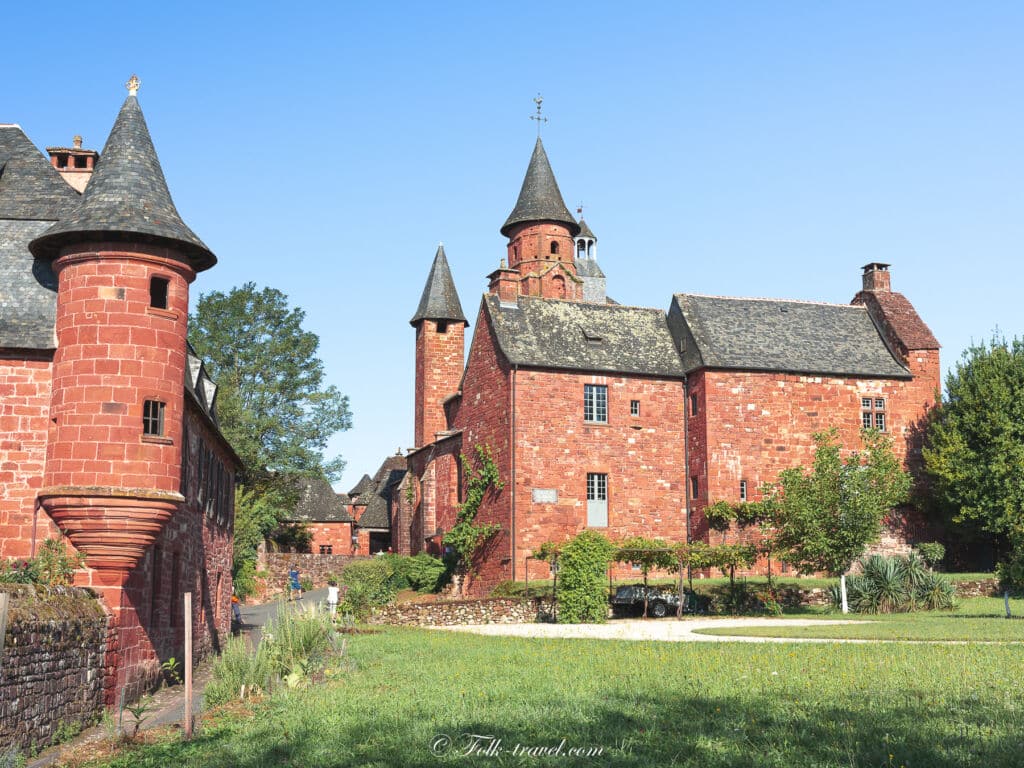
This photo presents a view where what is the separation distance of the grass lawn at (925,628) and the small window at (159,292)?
45.8 ft

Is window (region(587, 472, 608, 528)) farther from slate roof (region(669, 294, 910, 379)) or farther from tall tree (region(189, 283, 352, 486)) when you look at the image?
tall tree (region(189, 283, 352, 486))

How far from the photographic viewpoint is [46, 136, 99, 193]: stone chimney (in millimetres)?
25297

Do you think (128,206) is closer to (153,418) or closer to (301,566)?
(153,418)

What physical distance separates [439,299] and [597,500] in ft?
60.4

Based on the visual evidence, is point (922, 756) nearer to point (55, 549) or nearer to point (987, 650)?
point (987, 650)

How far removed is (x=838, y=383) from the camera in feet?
142

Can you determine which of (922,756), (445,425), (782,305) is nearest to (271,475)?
(445,425)

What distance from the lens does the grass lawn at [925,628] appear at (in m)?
20.7

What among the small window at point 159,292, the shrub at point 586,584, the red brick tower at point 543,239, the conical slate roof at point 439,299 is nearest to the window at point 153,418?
the small window at point 159,292

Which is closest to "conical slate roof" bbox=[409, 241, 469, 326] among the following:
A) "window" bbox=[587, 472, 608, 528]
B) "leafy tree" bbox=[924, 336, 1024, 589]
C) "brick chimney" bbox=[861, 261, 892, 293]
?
Answer: "window" bbox=[587, 472, 608, 528]

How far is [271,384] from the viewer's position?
→ 58094 millimetres

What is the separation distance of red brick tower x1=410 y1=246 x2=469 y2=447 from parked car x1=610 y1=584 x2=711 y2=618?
2088 centimetres

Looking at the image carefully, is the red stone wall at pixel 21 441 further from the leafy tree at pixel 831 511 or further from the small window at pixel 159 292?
the leafy tree at pixel 831 511

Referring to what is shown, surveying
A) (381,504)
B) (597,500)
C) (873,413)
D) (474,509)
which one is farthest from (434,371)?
(873,413)
